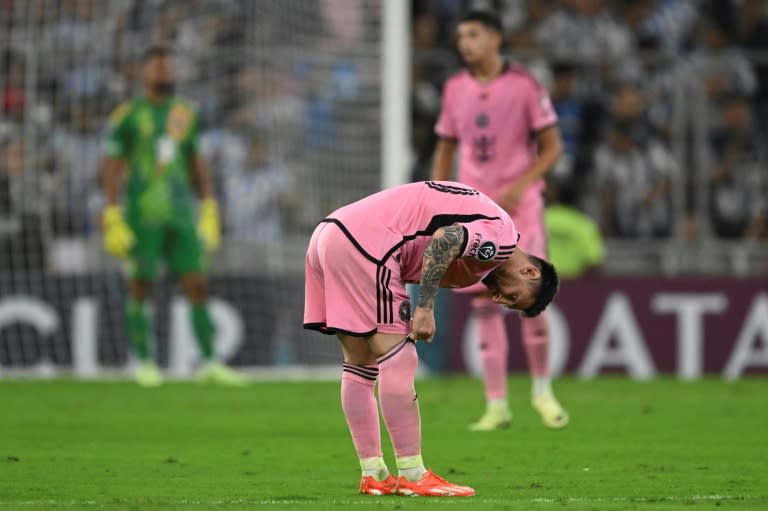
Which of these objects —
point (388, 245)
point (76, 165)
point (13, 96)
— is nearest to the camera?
point (388, 245)

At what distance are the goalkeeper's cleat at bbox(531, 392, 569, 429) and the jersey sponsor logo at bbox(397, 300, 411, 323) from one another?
3.43 metres

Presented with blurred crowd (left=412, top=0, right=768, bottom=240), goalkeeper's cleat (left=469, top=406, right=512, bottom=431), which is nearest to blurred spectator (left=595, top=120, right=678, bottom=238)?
blurred crowd (left=412, top=0, right=768, bottom=240)

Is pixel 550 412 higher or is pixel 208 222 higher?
pixel 208 222

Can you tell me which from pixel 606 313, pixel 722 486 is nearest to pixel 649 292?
pixel 606 313

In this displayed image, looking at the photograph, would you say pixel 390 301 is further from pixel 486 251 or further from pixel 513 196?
pixel 513 196

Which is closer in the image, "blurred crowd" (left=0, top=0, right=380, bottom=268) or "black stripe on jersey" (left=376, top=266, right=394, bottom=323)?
"black stripe on jersey" (left=376, top=266, right=394, bottom=323)

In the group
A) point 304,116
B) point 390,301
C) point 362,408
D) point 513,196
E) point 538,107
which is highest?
A: point 538,107

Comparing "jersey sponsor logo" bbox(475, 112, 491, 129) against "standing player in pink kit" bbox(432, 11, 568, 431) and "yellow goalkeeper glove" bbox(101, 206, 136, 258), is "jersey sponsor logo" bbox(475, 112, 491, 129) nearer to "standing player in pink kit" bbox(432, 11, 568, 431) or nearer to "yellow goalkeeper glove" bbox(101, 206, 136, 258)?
"standing player in pink kit" bbox(432, 11, 568, 431)

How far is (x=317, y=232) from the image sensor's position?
268 inches

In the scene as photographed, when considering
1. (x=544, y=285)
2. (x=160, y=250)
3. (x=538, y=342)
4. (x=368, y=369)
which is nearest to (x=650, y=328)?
(x=160, y=250)

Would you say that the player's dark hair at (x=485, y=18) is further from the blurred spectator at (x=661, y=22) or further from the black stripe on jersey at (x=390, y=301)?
the blurred spectator at (x=661, y=22)

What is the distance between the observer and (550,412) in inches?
393

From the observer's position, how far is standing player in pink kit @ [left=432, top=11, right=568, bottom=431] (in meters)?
10.1

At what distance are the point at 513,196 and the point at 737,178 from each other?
26.4ft
